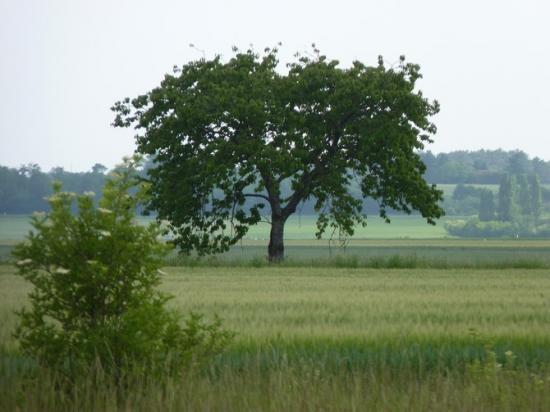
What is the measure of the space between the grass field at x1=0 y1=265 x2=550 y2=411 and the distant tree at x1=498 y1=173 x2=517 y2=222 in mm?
163397

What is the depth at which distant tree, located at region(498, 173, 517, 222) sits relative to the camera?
18050 cm

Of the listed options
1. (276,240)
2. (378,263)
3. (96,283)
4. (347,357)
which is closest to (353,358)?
(347,357)

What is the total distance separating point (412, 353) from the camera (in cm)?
1169

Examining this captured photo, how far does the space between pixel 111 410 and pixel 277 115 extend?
32957 mm

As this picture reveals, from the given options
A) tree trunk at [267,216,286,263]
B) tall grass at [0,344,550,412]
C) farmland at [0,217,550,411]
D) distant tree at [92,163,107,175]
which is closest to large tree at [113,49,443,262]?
tree trunk at [267,216,286,263]

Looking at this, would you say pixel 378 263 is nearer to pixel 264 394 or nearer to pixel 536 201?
pixel 264 394

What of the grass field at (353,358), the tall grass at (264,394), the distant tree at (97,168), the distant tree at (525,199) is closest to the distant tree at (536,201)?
the distant tree at (525,199)

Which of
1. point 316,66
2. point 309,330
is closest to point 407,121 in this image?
point 316,66

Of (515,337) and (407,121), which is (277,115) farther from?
(515,337)

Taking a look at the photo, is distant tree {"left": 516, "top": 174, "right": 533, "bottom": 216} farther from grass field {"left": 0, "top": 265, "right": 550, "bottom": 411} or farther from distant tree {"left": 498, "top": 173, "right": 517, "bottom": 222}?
grass field {"left": 0, "top": 265, "right": 550, "bottom": 411}

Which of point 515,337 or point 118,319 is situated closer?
point 118,319

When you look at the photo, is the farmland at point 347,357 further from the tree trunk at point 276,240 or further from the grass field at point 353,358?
the tree trunk at point 276,240

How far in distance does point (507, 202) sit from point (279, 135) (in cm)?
14733

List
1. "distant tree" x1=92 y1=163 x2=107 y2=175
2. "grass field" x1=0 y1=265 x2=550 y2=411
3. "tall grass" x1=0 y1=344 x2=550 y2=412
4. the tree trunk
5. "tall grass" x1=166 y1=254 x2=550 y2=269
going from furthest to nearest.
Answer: "distant tree" x1=92 y1=163 x2=107 y2=175, the tree trunk, "tall grass" x1=166 y1=254 x2=550 y2=269, "grass field" x1=0 y1=265 x2=550 y2=411, "tall grass" x1=0 y1=344 x2=550 y2=412
